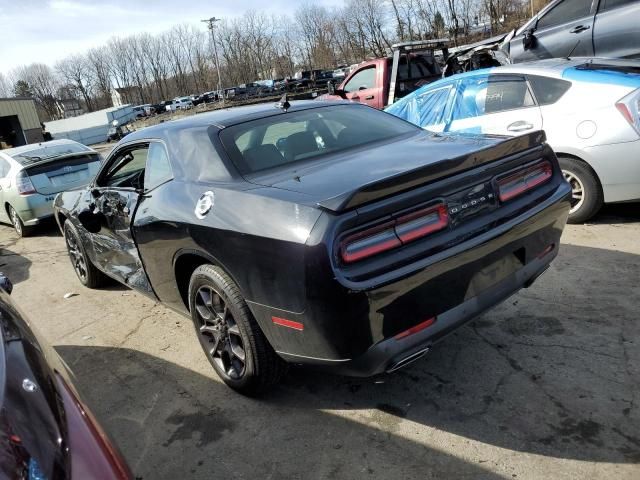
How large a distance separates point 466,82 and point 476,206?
12.0 feet

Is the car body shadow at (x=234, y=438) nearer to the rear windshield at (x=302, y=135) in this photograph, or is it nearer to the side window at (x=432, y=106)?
the rear windshield at (x=302, y=135)

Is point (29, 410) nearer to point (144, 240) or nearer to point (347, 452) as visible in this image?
point (347, 452)

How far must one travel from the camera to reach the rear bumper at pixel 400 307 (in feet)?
7.22

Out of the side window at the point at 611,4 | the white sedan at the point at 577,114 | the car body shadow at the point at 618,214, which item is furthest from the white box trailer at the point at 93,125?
the car body shadow at the point at 618,214

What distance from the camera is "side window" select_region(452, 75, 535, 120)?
208 inches

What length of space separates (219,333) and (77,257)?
3200 millimetres

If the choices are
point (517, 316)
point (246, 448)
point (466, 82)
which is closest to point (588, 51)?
point (466, 82)

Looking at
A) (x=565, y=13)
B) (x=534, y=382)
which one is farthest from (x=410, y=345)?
(x=565, y=13)

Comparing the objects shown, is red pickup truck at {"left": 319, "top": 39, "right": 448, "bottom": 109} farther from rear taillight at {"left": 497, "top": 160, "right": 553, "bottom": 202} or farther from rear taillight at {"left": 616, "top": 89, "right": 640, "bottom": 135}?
rear taillight at {"left": 497, "top": 160, "right": 553, "bottom": 202}

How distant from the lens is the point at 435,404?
2766 mm

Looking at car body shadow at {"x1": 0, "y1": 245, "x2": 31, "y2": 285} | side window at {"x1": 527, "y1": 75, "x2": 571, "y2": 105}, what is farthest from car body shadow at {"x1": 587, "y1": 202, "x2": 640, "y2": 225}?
car body shadow at {"x1": 0, "y1": 245, "x2": 31, "y2": 285}

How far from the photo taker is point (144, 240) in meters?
3.55

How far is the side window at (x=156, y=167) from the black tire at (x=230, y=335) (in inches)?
30.2

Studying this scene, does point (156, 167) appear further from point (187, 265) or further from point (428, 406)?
point (428, 406)
